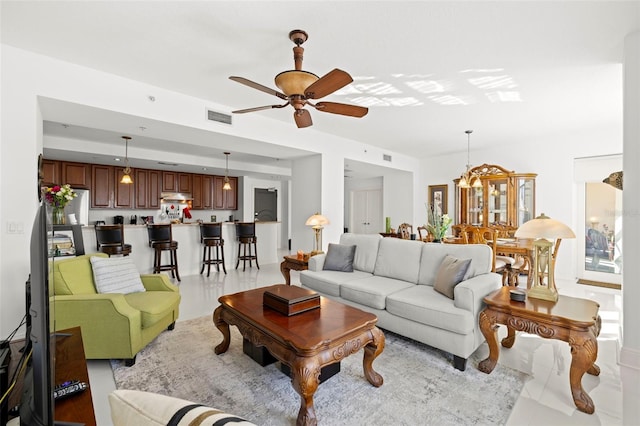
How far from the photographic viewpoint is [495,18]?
7.34 feet

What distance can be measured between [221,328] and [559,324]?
8.42 feet

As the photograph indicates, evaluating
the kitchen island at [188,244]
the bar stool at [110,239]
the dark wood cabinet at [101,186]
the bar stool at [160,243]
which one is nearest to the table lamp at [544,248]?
the bar stool at [160,243]

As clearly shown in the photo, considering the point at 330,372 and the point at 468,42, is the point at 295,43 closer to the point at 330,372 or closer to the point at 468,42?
the point at 468,42

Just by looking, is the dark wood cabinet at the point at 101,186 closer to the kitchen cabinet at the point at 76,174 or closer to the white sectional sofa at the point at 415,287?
the kitchen cabinet at the point at 76,174

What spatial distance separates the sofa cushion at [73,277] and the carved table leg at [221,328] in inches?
44.8

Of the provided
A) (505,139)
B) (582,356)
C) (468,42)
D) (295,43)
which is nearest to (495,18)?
(468,42)

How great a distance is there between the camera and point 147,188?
7.19 meters

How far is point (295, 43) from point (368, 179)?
7.75 metres

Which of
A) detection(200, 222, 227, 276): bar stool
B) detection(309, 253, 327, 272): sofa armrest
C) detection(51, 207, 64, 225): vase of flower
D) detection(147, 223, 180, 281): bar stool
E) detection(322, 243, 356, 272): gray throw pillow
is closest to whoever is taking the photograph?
detection(51, 207, 64, 225): vase of flower

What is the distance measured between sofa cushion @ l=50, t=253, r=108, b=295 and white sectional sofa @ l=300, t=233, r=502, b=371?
2.21 meters

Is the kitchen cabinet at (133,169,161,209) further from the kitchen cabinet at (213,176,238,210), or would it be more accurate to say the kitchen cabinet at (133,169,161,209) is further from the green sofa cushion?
the green sofa cushion

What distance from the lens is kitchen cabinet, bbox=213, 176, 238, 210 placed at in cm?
830

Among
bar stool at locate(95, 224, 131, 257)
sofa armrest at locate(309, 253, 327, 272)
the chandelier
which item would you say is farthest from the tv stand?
the chandelier

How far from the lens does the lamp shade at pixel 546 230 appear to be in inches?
92.1
